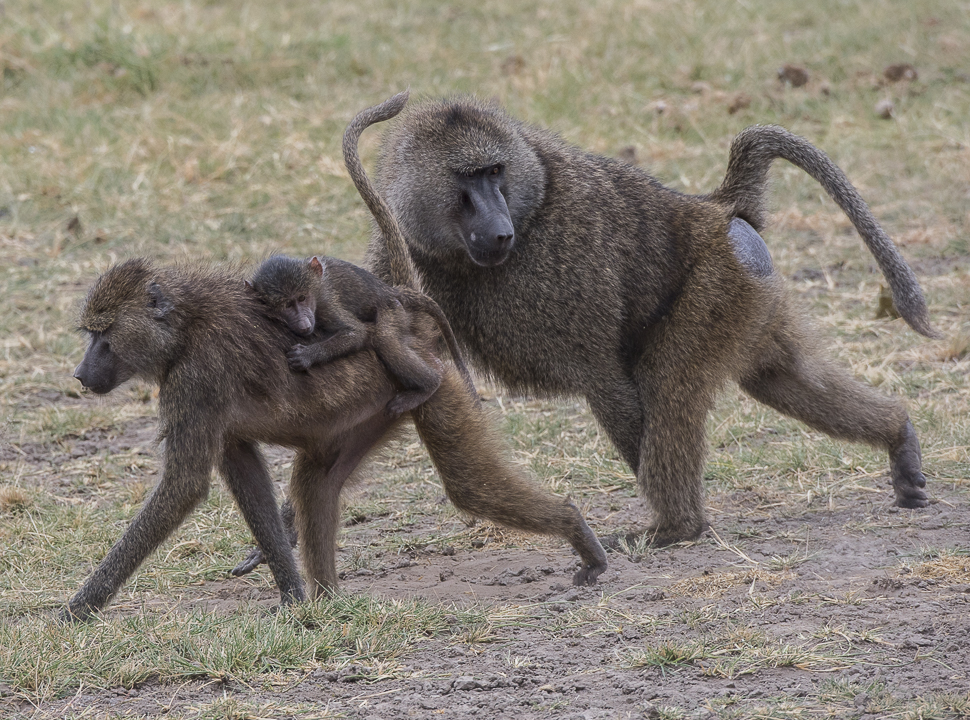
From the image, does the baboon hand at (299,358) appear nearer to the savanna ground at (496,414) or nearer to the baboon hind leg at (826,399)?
the savanna ground at (496,414)

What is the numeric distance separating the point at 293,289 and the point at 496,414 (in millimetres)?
1005

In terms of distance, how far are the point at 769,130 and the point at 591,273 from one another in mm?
782

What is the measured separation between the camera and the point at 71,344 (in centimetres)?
541

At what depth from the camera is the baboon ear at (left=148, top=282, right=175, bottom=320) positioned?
3098mm

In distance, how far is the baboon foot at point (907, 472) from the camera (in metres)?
3.79

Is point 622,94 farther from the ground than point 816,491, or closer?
farther from the ground

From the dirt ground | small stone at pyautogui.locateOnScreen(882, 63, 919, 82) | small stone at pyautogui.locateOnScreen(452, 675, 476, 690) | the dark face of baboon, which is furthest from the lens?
small stone at pyautogui.locateOnScreen(882, 63, 919, 82)

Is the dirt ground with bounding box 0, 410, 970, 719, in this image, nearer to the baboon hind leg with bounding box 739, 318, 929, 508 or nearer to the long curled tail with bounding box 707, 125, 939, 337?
the baboon hind leg with bounding box 739, 318, 929, 508

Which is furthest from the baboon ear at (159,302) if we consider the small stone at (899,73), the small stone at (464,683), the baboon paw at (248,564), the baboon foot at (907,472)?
the small stone at (899,73)

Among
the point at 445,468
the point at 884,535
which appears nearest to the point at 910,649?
the point at 884,535

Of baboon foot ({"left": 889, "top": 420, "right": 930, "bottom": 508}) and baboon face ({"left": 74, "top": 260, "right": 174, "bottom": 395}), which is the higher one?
baboon face ({"left": 74, "top": 260, "right": 174, "bottom": 395})

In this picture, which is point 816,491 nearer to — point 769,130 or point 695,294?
point 695,294

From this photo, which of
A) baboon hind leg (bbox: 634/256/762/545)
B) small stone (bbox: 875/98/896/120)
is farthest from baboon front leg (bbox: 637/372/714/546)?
small stone (bbox: 875/98/896/120)

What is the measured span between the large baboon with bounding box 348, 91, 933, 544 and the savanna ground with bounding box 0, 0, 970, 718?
0.33 m
